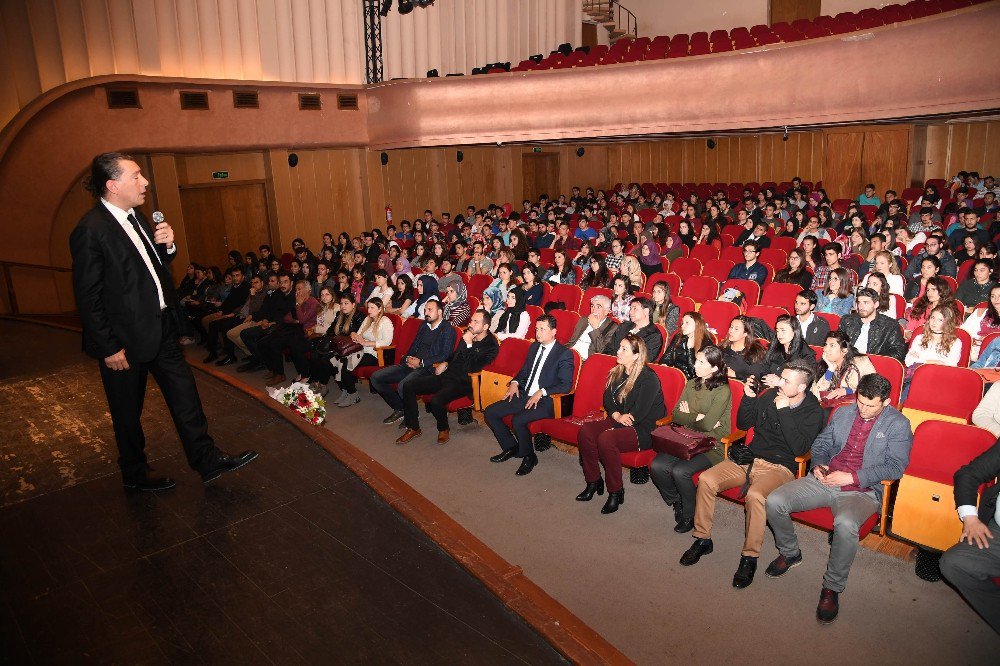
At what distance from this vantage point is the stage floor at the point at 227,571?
2.26 metres

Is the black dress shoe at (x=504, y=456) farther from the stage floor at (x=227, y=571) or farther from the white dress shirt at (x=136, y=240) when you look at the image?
the white dress shirt at (x=136, y=240)

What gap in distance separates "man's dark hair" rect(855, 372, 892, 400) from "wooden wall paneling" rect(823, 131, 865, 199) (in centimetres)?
1340

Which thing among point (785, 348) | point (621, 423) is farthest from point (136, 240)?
point (785, 348)

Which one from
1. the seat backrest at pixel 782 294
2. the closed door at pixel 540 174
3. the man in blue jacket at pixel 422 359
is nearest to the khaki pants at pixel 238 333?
the man in blue jacket at pixel 422 359

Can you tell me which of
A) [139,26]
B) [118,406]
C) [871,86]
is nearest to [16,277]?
[139,26]

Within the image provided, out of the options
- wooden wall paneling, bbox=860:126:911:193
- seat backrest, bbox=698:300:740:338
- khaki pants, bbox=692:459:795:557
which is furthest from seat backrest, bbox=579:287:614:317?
wooden wall paneling, bbox=860:126:911:193

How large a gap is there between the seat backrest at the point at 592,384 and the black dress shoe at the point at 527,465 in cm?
46

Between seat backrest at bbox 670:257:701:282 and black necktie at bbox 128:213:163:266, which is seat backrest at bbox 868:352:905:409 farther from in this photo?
black necktie at bbox 128:213:163:266

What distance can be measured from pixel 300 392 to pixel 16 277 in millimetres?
7407

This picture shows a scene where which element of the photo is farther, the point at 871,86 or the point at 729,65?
the point at 729,65

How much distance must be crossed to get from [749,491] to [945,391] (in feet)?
5.56

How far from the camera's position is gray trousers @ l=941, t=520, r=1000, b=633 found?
117 inches

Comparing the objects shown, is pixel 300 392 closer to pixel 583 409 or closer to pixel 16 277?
pixel 583 409

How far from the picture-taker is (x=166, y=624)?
2322mm
